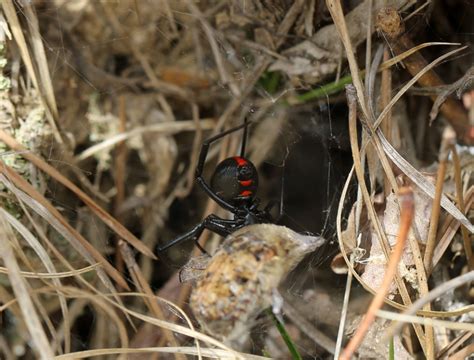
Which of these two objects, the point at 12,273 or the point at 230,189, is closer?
the point at 12,273

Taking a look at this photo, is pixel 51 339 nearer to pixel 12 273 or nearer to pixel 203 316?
pixel 12 273

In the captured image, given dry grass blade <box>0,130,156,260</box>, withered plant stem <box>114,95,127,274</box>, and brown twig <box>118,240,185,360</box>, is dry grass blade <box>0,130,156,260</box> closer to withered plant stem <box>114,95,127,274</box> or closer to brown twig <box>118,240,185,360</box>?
brown twig <box>118,240,185,360</box>

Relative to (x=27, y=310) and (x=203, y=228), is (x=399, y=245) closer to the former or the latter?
(x=27, y=310)

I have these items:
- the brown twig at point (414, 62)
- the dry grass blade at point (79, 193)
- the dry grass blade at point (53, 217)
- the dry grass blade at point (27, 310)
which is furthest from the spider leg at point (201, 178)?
the dry grass blade at point (27, 310)

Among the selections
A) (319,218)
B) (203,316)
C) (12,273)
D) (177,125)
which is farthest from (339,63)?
(12,273)

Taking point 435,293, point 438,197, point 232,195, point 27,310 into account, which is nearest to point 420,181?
point 438,197

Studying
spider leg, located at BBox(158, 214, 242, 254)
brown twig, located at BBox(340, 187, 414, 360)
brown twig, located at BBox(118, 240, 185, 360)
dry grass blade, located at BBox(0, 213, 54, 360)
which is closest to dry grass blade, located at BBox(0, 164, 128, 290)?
brown twig, located at BBox(118, 240, 185, 360)

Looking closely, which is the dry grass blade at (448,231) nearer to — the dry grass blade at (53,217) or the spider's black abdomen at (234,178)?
the spider's black abdomen at (234,178)
